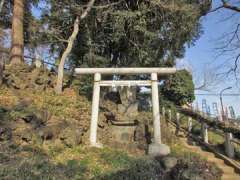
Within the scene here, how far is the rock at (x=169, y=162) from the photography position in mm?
7340

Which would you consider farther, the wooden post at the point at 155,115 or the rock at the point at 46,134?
the wooden post at the point at 155,115

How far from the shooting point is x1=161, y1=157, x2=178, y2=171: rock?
734 centimetres

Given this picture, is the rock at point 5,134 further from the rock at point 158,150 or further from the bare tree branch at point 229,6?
the bare tree branch at point 229,6

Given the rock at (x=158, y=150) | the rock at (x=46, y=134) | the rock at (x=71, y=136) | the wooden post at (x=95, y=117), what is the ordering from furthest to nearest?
the wooden post at (x=95, y=117) → the rock at (x=158, y=150) → the rock at (x=71, y=136) → the rock at (x=46, y=134)

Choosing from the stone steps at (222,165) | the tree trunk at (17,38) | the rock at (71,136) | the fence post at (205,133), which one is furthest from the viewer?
the tree trunk at (17,38)

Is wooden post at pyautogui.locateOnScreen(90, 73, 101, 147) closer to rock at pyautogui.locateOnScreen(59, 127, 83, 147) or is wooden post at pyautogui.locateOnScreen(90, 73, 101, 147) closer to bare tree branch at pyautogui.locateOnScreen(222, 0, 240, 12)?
rock at pyautogui.locateOnScreen(59, 127, 83, 147)

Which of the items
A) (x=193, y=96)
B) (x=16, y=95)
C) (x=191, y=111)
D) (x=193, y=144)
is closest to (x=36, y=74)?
(x=16, y=95)

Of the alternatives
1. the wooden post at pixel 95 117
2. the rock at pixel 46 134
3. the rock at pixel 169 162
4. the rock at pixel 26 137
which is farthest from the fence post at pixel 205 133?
the rock at pixel 26 137

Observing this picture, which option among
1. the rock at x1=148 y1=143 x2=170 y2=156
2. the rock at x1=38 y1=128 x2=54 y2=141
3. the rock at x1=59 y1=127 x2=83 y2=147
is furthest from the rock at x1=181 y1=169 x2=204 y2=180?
the rock at x1=38 y1=128 x2=54 y2=141

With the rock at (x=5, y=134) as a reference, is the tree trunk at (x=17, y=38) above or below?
above

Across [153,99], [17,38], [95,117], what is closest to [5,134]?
[95,117]

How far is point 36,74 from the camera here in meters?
12.5

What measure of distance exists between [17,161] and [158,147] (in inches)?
182

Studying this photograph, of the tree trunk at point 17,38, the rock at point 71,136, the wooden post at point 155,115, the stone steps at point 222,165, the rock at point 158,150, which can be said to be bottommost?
the stone steps at point 222,165
